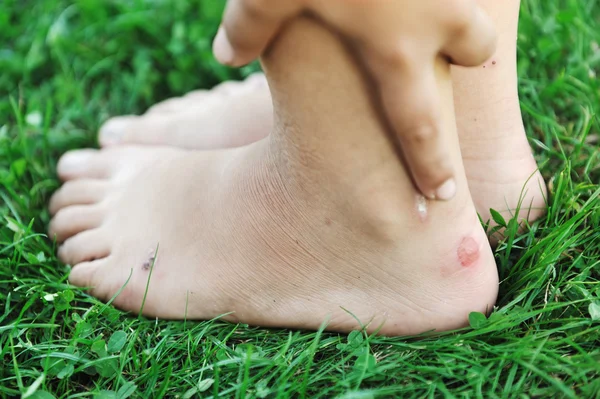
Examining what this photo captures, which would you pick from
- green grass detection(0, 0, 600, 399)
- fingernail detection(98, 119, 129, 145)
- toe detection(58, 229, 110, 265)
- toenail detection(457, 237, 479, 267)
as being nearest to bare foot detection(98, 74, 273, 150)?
fingernail detection(98, 119, 129, 145)

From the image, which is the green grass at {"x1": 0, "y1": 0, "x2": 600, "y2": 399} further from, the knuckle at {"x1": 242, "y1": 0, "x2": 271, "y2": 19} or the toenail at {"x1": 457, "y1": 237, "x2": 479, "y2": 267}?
the knuckle at {"x1": 242, "y1": 0, "x2": 271, "y2": 19}

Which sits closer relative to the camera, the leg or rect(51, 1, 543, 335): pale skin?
rect(51, 1, 543, 335): pale skin

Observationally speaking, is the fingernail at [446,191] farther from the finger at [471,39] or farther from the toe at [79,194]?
the toe at [79,194]

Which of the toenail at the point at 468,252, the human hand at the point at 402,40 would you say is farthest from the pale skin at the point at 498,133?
the human hand at the point at 402,40

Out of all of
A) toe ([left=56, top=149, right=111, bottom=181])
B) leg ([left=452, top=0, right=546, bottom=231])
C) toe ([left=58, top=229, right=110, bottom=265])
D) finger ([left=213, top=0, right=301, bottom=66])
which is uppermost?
finger ([left=213, top=0, right=301, bottom=66])

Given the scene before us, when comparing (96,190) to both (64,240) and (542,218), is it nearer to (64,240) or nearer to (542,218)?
(64,240)

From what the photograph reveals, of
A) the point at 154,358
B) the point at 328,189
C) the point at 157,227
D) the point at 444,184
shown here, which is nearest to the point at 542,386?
the point at 444,184

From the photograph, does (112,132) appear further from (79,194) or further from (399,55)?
(399,55)
